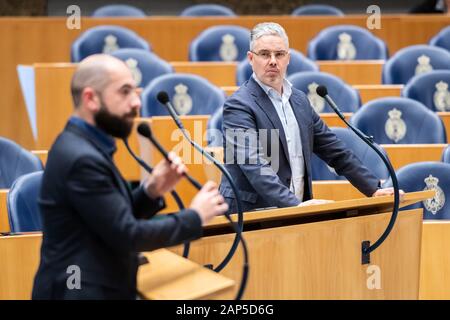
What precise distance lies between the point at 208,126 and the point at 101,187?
2.42 m

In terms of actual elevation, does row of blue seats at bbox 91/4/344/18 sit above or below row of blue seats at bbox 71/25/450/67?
above

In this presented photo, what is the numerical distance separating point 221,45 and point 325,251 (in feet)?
11.4

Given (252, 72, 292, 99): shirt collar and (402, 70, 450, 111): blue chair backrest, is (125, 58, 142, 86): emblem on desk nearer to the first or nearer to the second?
(402, 70, 450, 111): blue chair backrest

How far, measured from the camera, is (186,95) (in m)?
4.96

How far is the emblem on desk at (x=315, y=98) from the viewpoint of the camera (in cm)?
493

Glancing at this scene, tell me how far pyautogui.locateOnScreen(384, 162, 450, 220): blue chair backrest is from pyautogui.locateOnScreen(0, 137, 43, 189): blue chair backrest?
5.17 feet

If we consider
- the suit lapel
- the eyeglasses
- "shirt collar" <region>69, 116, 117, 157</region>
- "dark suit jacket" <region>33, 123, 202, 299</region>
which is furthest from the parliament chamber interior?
the eyeglasses

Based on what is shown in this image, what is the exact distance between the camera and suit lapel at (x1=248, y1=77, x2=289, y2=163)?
3.04 m

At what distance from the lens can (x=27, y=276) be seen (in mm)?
2889

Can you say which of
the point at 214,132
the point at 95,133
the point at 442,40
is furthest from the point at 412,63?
the point at 95,133

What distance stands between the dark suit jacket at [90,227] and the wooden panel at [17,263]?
0.85 metres

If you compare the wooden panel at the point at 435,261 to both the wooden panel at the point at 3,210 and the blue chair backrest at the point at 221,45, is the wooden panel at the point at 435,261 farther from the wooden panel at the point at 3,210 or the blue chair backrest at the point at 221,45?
the blue chair backrest at the point at 221,45
